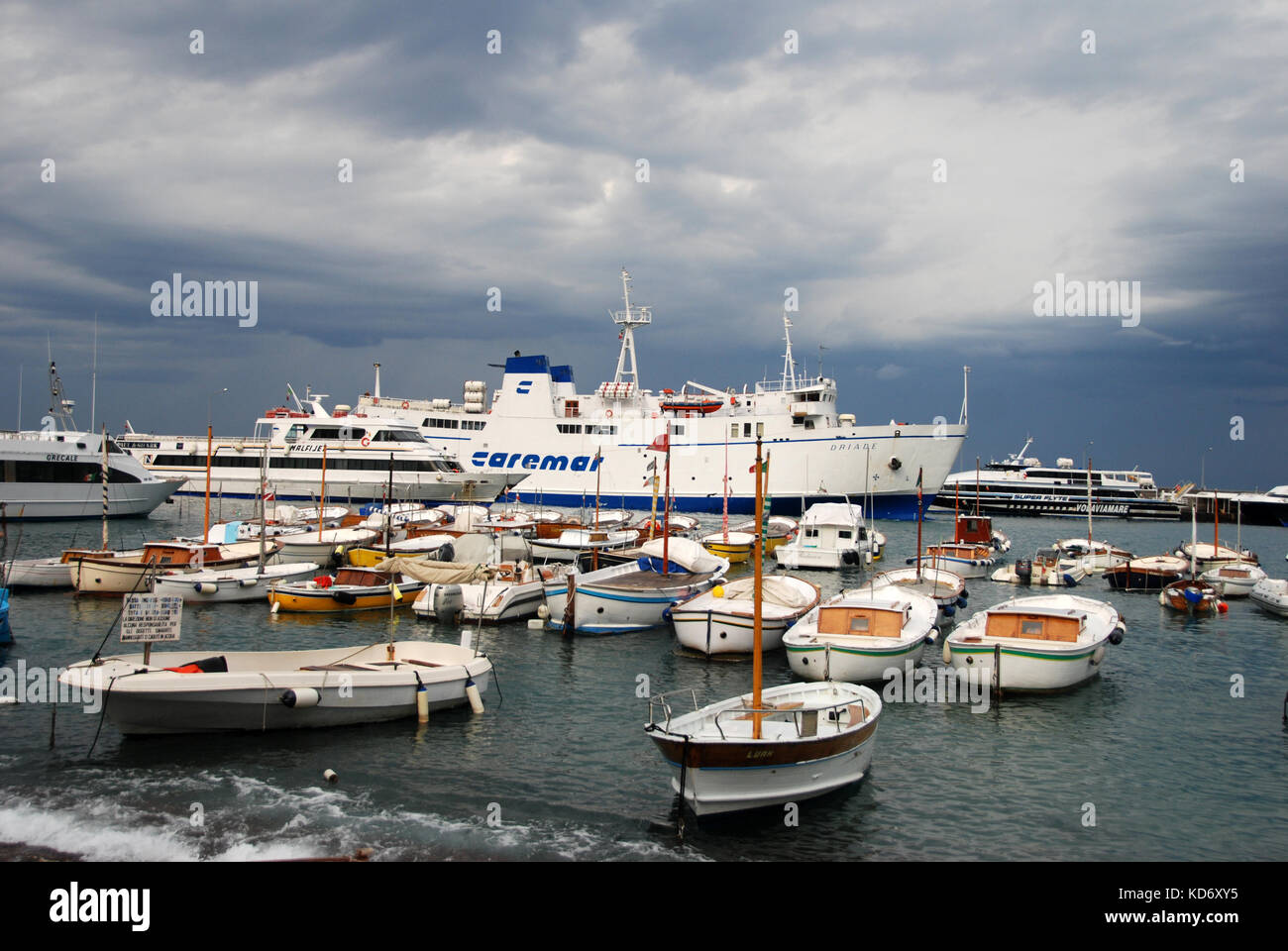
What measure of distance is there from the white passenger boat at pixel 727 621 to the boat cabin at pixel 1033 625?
18.1 feet

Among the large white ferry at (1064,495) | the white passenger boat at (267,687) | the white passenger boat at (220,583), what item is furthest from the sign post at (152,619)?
the large white ferry at (1064,495)

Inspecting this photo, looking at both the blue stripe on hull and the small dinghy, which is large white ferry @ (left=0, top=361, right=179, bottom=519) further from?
the small dinghy

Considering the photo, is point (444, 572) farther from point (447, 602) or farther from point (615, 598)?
point (615, 598)

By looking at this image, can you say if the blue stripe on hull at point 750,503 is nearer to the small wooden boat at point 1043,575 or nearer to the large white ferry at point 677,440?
the large white ferry at point 677,440

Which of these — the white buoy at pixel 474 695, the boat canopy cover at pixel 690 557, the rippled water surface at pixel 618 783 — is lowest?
the rippled water surface at pixel 618 783

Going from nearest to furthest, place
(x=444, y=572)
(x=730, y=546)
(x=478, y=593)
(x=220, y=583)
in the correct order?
(x=478, y=593), (x=444, y=572), (x=220, y=583), (x=730, y=546)

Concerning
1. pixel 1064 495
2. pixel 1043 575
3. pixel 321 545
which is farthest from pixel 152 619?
pixel 1064 495

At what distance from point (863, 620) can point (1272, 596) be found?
73.7 feet

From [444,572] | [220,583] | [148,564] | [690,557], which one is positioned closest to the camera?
[444,572]

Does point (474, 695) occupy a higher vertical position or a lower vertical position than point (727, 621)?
lower

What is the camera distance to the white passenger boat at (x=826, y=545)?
44062mm

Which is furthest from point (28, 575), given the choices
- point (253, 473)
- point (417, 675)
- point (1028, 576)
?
point (253, 473)

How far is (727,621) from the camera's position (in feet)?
73.5

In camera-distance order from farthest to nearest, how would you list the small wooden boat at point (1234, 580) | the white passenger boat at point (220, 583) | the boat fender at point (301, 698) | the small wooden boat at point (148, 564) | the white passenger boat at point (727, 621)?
the small wooden boat at point (1234, 580) < the small wooden boat at point (148, 564) < the white passenger boat at point (220, 583) < the white passenger boat at point (727, 621) < the boat fender at point (301, 698)
